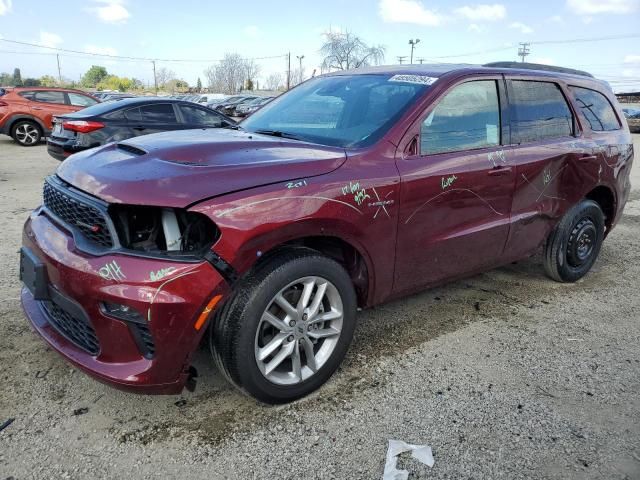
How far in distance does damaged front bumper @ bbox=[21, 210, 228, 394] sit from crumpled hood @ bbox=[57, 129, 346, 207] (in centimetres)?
29

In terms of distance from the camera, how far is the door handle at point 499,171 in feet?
11.3

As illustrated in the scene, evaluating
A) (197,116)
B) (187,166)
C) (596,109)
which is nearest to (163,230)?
(187,166)

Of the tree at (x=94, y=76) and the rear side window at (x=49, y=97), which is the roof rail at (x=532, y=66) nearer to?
the rear side window at (x=49, y=97)

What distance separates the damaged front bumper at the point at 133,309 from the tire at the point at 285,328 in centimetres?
15

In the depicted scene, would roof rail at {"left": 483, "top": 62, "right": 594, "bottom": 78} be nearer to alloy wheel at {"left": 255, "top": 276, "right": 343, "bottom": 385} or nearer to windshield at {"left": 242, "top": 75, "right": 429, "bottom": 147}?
windshield at {"left": 242, "top": 75, "right": 429, "bottom": 147}

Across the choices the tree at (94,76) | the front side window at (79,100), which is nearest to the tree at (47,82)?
the tree at (94,76)

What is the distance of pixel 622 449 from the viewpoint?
243 cm

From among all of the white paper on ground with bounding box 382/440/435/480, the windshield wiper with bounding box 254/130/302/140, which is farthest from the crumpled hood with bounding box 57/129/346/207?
the white paper on ground with bounding box 382/440/435/480

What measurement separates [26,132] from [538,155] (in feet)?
44.8

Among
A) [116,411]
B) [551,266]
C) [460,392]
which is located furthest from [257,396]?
[551,266]

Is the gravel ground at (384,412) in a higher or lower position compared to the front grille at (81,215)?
lower

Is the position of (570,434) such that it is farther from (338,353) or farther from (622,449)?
(338,353)

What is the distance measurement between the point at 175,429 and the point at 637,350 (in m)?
2.93

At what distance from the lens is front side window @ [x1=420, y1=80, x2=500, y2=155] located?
124 inches
